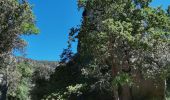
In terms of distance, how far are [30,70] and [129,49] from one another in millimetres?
23322

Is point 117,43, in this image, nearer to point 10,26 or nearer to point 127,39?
point 127,39

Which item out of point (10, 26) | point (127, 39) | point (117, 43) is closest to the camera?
point (127, 39)

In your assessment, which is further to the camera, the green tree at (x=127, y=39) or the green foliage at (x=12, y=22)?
the green foliage at (x=12, y=22)

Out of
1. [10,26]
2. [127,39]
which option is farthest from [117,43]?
[10,26]

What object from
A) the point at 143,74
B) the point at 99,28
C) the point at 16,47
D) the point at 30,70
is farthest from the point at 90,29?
the point at 30,70

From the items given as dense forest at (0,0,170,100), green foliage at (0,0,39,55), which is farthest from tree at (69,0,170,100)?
green foliage at (0,0,39,55)

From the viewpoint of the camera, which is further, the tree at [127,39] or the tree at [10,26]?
the tree at [10,26]

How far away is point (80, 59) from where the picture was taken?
37031 millimetres

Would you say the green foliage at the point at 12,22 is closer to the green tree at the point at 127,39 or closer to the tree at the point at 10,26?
the tree at the point at 10,26

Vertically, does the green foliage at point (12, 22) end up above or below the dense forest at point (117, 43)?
above

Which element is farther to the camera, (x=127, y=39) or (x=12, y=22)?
(x=12, y=22)

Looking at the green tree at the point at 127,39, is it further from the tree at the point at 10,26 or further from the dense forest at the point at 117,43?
the tree at the point at 10,26

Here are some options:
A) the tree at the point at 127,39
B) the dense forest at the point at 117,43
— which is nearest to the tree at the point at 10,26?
the dense forest at the point at 117,43

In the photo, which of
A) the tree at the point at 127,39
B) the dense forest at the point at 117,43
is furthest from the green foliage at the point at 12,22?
the tree at the point at 127,39
